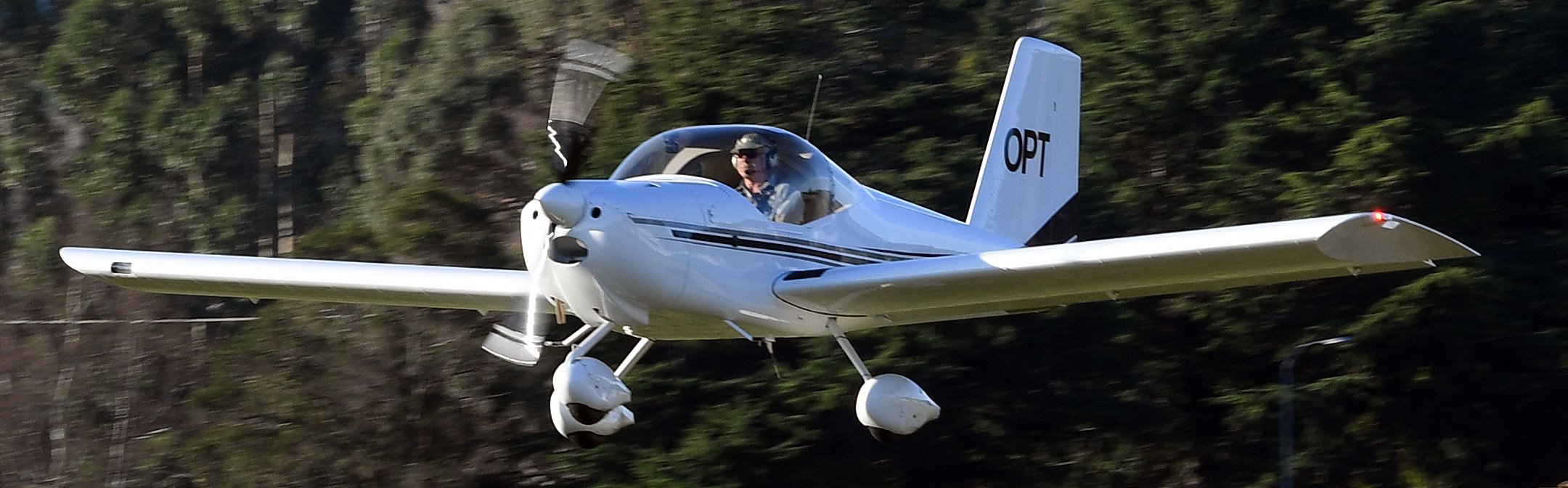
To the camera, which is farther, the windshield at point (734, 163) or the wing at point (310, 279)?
the wing at point (310, 279)

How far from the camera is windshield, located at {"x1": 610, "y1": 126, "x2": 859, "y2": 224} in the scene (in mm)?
8039

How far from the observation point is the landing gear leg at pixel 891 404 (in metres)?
8.45

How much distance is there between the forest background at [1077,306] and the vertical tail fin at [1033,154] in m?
5.06

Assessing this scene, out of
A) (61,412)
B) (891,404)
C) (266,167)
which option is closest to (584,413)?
(891,404)

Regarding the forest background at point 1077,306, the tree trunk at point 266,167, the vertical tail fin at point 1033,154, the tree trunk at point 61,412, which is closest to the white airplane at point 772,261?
the vertical tail fin at point 1033,154

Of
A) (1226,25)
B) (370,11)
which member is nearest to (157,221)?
(370,11)

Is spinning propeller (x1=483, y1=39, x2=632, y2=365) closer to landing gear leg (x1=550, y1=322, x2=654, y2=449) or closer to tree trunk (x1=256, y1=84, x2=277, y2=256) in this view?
landing gear leg (x1=550, y1=322, x2=654, y2=449)

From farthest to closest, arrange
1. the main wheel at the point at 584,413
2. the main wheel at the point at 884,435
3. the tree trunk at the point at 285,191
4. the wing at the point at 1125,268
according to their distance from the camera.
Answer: the tree trunk at the point at 285,191
the main wheel at the point at 884,435
the main wheel at the point at 584,413
the wing at the point at 1125,268

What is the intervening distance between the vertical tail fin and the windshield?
2724mm

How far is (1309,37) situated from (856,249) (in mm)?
10363

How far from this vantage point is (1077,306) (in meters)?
17.8

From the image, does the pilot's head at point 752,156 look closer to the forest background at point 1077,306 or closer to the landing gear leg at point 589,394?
the landing gear leg at point 589,394

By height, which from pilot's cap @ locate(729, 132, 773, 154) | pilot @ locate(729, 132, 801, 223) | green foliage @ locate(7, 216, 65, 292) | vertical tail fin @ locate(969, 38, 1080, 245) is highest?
pilot's cap @ locate(729, 132, 773, 154)

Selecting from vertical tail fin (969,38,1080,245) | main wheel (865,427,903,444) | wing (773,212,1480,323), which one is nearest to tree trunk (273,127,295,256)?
vertical tail fin (969,38,1080,245)
